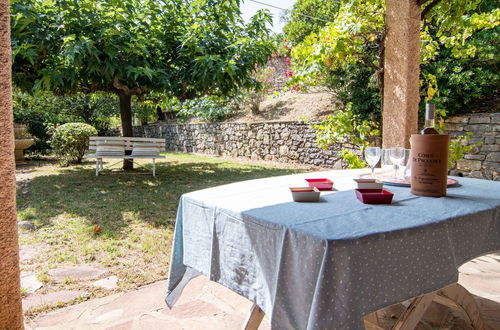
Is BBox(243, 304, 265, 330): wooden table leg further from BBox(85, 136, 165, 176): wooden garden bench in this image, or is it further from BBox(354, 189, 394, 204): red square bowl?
BBox(85, 136, 165, 176): wooden garden bench

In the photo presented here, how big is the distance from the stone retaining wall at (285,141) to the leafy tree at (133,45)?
2068 millimetres

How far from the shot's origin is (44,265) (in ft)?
8.42

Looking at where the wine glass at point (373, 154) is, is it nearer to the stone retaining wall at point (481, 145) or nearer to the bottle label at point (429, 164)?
the bottle label at point (429, 164)

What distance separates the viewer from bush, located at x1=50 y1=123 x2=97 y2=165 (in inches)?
309

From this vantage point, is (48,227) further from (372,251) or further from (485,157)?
(485,157)

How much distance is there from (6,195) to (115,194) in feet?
14.0

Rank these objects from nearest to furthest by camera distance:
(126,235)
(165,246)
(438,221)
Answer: (438,221) < (165,246) < (126,235)

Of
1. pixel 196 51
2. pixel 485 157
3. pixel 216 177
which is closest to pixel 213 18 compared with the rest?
pixel 196 51

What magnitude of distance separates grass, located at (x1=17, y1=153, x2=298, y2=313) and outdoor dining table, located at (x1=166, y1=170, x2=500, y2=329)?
1.29m

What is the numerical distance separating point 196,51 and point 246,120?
439 centimetres

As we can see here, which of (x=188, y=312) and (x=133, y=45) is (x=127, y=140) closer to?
(x=133, y=45)

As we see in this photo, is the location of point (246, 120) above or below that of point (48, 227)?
above

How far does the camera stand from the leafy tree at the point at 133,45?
16.8 ft

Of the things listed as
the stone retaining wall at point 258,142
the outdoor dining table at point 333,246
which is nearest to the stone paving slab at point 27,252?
the outdoor dining table at point 333,246
